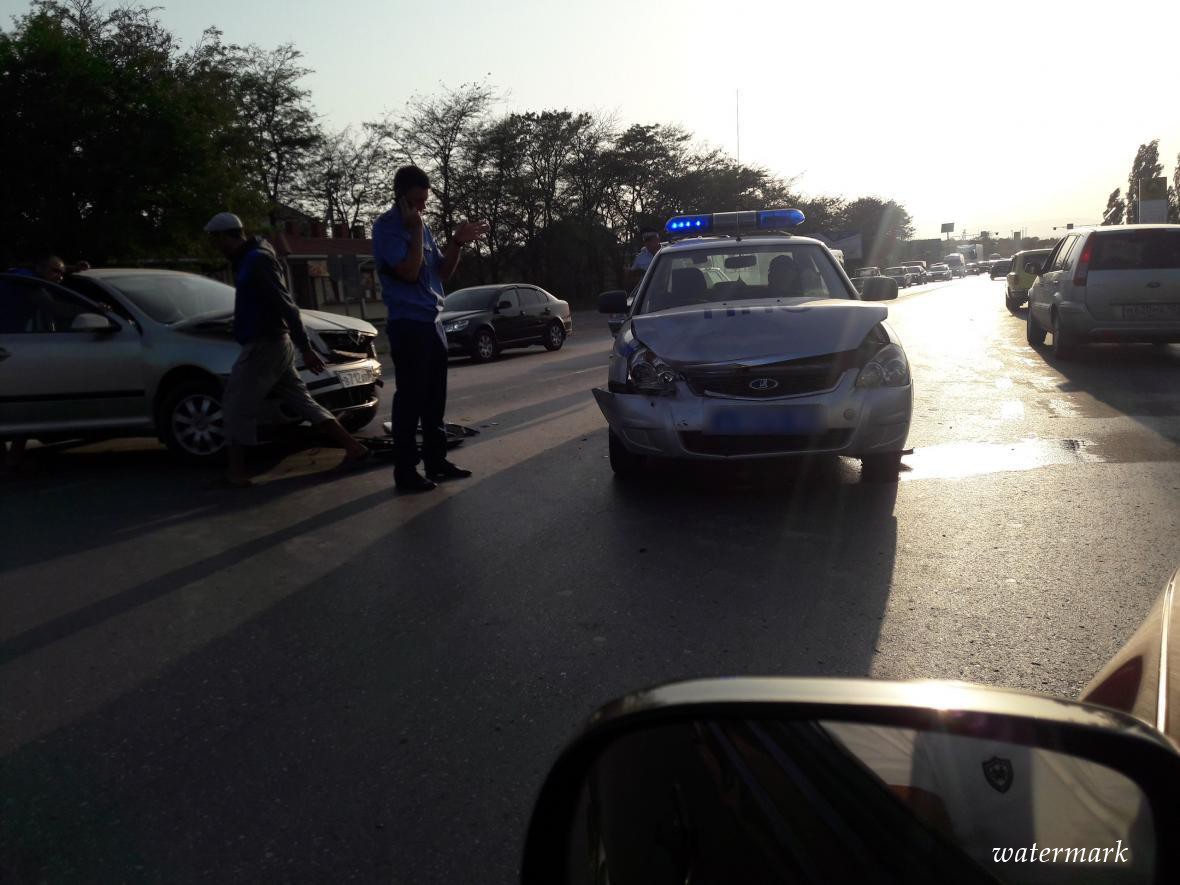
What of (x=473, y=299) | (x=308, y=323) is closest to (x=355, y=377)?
(x=308, y=323)

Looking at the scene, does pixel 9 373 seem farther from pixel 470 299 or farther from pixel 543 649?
pixel 470 299

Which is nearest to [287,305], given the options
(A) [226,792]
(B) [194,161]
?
(A) [226,792]

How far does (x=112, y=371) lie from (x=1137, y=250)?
11.3 metres

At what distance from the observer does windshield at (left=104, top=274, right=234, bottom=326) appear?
8.07 metres

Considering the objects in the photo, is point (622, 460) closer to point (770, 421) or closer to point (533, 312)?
point (770, 421)

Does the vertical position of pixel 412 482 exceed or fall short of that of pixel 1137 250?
it falls short

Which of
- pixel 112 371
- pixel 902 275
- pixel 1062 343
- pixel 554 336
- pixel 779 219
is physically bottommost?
pixel 902 275

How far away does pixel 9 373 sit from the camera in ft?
25.4

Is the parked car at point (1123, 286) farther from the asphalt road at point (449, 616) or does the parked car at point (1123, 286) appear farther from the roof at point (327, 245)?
the roof at point (327, 245)

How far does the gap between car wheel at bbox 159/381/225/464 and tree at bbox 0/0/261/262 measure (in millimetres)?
17602

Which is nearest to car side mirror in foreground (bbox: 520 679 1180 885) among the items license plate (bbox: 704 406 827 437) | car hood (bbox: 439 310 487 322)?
license plate (bbox: 704 406 827 437)

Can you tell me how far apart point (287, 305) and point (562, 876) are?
6.11m

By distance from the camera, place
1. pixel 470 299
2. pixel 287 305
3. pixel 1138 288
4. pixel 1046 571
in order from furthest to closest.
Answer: pixel 470 299 < pixel 1138 288 < pixel 287 305 < pixel 1046 571

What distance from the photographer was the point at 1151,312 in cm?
1157
